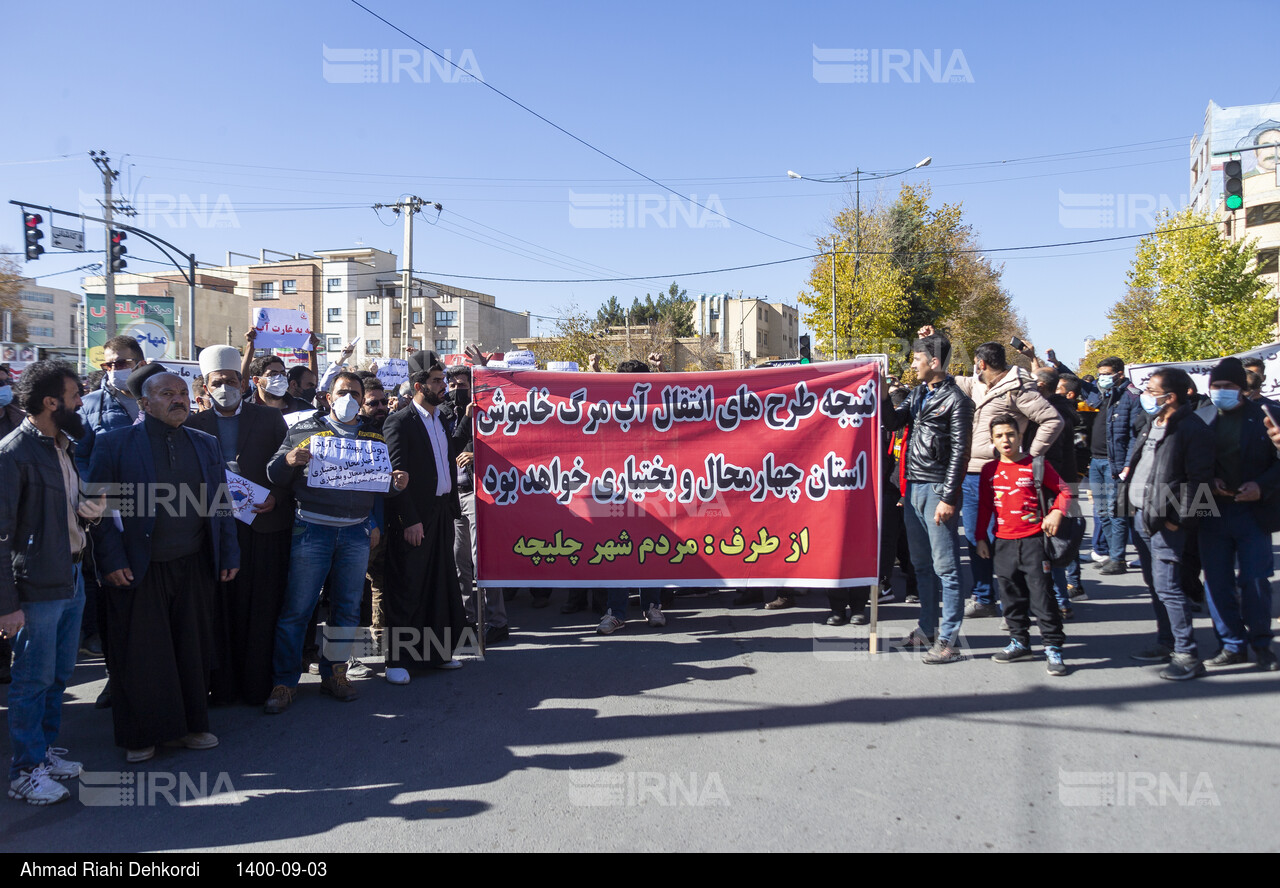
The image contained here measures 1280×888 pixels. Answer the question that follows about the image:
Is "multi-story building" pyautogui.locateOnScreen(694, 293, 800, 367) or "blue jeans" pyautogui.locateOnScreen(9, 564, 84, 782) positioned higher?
"multi-story building" pyautogui.locateOnScreen(694, 293, 800, 367)

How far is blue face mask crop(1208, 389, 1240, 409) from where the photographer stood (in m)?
5.37

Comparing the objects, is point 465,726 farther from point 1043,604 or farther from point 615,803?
point 1043,604

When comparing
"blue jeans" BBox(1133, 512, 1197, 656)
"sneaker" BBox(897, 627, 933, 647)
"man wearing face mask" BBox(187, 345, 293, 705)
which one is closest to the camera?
"man wearing face mask" BBox(187, 345, 293, 705)

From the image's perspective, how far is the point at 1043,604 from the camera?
540 cm

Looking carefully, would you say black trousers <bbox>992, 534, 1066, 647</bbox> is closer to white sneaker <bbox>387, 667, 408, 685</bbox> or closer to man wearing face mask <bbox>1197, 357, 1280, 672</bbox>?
man wearing face mask <bbox>1197, 357, 1280, 672</bbox>

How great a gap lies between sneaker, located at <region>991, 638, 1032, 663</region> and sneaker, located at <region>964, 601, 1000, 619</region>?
121 centimetres

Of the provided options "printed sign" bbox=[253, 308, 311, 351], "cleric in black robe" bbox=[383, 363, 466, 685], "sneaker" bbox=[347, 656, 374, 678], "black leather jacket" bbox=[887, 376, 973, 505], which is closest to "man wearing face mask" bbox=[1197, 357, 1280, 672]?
"black leather jacket" bbox=[887, 376, 973, 505]

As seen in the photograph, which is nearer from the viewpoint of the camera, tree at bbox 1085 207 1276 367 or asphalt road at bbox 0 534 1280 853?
asphalt road at bbox 0 534 1280 853

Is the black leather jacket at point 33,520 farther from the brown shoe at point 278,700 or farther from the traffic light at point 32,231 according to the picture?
the traffic light at point 32,231

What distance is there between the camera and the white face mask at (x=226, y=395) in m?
5.02

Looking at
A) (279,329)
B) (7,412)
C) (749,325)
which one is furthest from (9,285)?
(749,325)

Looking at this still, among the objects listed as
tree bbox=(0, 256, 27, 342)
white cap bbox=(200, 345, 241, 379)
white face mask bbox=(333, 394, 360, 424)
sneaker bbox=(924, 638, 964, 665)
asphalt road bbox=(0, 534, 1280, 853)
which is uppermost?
tree bbox=(0, 256, 27, 342)

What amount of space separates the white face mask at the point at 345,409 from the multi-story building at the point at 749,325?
59.6 metres
